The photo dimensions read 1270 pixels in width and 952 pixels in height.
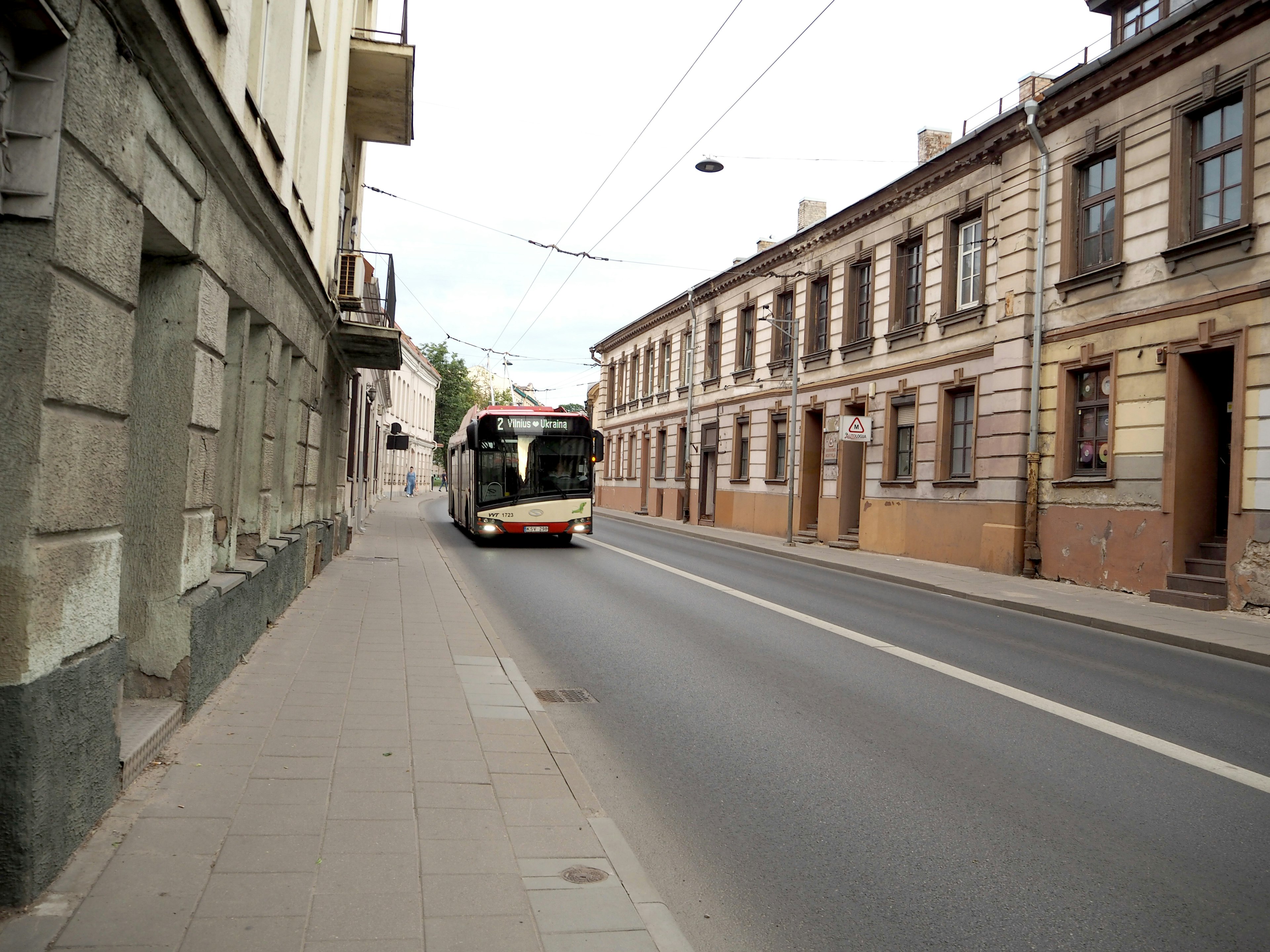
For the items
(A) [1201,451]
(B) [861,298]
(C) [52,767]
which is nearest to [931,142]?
(B) [861,298]

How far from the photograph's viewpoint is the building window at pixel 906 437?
72.0 ft

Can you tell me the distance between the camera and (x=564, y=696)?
24.1 feet

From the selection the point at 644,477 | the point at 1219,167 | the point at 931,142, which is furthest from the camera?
the point at 644,477

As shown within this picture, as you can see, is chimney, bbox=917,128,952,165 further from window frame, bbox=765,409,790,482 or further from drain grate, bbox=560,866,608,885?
drain grate, bbox=560,866,608,885

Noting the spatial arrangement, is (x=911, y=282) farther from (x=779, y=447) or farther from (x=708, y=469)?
(x=708, y=469)

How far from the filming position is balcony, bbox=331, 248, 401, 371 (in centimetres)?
1509

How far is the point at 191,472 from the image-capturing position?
226 inches

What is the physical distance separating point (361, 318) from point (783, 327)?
611 inches

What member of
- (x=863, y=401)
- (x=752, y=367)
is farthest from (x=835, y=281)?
(x=752, y=367)

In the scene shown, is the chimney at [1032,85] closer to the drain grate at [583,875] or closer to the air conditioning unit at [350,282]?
the air conditioning unit at [350,282]

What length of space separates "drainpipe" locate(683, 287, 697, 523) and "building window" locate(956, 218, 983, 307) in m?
15.2

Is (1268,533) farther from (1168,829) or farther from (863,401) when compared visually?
(863,401)

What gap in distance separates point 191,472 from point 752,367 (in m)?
26.9

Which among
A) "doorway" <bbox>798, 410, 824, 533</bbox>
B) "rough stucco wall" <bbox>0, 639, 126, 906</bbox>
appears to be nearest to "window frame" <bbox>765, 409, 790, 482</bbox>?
"doorway" <bbox>798, 410, 824, 533</bbox>
